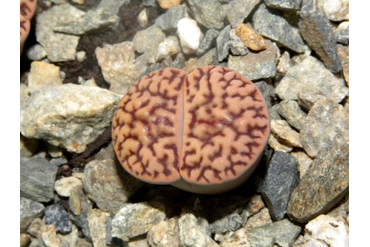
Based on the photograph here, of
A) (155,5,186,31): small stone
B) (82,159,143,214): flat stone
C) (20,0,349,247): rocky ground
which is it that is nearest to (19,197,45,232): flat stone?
(20,0,349,247): rocky ground

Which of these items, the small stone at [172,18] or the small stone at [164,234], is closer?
the small stone at [164,234]

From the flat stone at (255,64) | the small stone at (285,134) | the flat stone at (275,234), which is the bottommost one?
the flat stone at (275,234)

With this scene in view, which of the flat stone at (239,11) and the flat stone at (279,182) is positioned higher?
the flat stone at (239,11)

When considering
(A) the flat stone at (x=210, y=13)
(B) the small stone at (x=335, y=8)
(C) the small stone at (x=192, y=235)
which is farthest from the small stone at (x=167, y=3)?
(C) the small stone at (x=192, y=235)

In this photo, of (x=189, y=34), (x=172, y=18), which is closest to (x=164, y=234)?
(x=189, y=34)

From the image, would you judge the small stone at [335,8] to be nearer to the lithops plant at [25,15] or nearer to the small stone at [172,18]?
the small stone at [172,18]

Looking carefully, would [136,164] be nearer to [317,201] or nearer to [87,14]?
[317,201]

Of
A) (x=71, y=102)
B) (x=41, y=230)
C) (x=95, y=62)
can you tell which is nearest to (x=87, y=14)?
(x=95, y=62)

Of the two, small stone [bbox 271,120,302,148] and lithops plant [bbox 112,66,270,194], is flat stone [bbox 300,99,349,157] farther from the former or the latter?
lithops plant [bbox 112,66,270,194]

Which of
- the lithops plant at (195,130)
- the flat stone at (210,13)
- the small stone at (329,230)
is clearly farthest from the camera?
the flat stone at (210,13)
